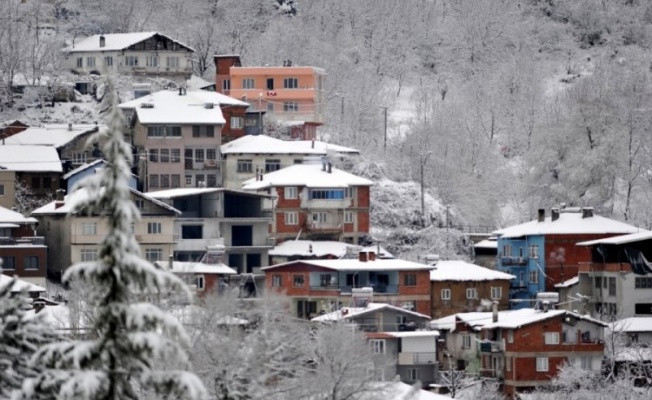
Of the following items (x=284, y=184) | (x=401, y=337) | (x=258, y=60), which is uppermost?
(x=258, y=60)

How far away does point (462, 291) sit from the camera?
7344cm

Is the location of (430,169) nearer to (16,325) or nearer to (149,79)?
(149,79)

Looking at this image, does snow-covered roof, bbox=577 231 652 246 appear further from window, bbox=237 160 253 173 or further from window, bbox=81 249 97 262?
window, bbox=81 249 97 262

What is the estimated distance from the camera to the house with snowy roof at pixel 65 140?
8388cm

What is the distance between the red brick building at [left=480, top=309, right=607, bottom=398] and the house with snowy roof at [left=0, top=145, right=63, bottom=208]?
23.0 metres

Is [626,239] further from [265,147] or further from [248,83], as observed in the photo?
[248,83]

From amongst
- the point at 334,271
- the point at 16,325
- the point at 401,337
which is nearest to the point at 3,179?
the point at 334,271

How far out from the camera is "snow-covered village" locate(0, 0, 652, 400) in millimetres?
60906

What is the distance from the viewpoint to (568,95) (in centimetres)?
11044

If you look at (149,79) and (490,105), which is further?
(490,105)

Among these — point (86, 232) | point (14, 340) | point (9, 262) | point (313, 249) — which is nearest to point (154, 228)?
point (86, 232)

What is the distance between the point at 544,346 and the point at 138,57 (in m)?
38.7

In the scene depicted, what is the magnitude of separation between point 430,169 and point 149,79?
530 inches

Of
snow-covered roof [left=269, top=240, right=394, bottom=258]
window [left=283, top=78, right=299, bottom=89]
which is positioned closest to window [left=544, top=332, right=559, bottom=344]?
snow-covered roof [left=269, top=240, right=394, bottom=258]
